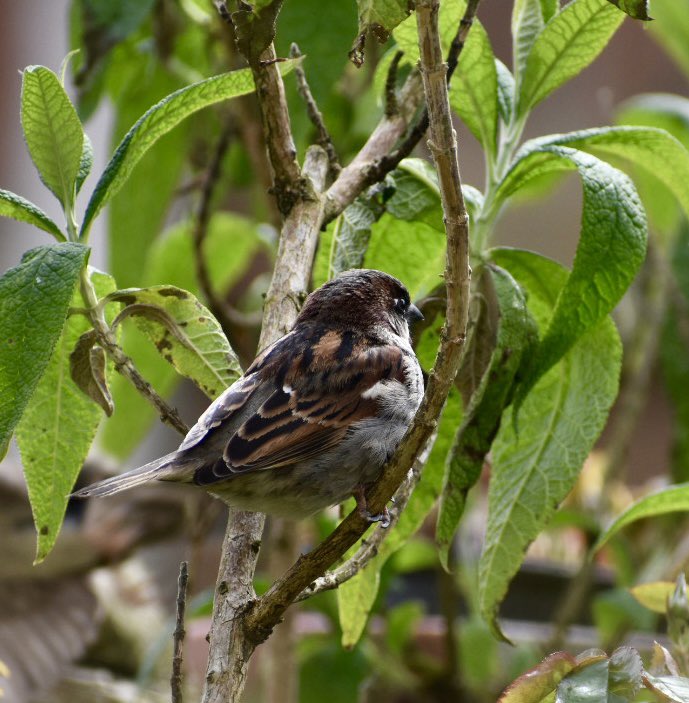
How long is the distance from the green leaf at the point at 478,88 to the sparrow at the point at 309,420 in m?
0.20

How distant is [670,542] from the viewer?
2.28 metres

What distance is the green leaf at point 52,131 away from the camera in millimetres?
930

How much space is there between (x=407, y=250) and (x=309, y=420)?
23 cm

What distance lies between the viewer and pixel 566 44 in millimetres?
1112

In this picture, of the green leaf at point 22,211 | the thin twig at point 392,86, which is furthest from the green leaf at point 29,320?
the thin twig at point 392,86

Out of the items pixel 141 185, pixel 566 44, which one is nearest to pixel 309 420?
pixel 566 44

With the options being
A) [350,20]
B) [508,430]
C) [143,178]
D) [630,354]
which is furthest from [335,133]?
[630,354]

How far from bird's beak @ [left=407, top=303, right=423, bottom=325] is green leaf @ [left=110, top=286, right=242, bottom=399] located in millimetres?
248

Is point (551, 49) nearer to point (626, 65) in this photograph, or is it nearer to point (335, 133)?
point (335, 133)

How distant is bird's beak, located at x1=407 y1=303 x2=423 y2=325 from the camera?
118 centimetres

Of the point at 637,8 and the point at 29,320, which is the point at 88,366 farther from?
the point at 637,8

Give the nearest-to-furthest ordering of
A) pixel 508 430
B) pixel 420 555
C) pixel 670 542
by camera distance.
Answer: pixel 508 430, pixel 420 555, pixel 670 542

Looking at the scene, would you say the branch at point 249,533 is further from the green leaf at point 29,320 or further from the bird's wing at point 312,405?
the green leaf at point 29,320

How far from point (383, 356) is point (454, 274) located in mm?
417
